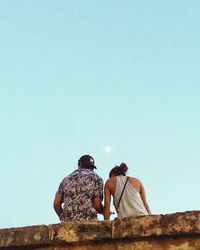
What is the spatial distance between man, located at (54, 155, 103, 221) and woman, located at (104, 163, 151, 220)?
183 millimetres

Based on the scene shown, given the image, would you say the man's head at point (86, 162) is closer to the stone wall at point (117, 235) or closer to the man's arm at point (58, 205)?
the man's arm at point (58, 205)

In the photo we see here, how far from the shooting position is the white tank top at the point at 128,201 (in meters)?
6.44

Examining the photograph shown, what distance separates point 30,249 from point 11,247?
227mm

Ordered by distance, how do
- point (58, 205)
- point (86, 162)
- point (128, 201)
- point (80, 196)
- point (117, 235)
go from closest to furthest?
1. point (117, 235)
2. point (128, 201)
3. point (80, 196)
4. point (58, 205)
5. point (86, 162)

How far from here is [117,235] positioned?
5.12 meters

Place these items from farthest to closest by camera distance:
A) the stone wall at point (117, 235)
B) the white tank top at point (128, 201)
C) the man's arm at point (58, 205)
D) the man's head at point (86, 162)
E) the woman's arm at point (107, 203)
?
1. the man's head at point (86, 162)
2. the man's arm at point (58, 205)
3. the woman's arm at point (107, 203)
4. the white tank top at point (128, 201)
5. the stone wall at point (117, 235)

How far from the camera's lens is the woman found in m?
6.46

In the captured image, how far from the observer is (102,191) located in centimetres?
687

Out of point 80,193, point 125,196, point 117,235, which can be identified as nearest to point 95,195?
point 80,193

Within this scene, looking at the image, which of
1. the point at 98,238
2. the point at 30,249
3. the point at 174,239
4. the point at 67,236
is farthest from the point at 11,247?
the point at 174,239

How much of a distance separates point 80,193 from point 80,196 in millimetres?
46

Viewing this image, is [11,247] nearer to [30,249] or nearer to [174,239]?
[30,249]

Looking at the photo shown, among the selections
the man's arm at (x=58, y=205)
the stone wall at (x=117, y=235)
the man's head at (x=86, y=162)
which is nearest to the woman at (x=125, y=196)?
the man's head at (x=86, y=162)

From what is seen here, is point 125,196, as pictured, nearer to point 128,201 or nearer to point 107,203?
point 128,201
